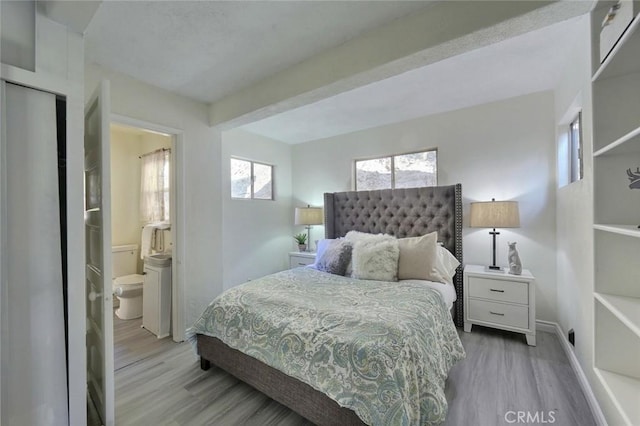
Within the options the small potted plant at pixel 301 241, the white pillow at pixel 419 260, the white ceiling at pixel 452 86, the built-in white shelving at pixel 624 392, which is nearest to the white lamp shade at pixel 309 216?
the small potted plant at pixel 301 241

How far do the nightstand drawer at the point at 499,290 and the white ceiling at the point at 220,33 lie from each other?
7.98ft

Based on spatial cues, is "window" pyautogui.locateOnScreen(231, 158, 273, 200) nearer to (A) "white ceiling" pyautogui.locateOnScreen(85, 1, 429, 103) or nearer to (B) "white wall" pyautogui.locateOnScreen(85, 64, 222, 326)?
(B) "white wall" pyautogui.locateOnScreen(85, 64, 222, 326)

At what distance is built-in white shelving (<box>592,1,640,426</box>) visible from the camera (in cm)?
136

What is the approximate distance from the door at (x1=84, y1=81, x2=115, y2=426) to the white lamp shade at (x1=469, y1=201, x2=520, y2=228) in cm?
309

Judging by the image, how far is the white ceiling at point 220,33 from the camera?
159 cm

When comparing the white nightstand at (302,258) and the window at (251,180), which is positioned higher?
the window at (251,180)

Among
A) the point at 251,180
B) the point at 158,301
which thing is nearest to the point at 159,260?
the point at 158,301

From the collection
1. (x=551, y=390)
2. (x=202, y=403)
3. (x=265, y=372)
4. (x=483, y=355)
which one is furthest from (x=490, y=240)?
(x=202, y=403)

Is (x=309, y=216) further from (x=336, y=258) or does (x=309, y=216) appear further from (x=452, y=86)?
(x=452, y=86)

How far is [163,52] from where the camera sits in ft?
6.64

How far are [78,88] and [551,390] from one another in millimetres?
3446

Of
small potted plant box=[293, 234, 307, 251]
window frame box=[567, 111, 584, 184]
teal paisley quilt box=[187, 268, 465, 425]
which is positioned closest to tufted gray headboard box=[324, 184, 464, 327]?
small potted plant box=[293, 234, 307, 251]

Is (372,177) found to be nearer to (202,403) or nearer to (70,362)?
(202,403)

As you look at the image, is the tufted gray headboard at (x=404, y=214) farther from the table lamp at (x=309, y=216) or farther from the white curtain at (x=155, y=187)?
the white curtain at (x=155, y=187)
